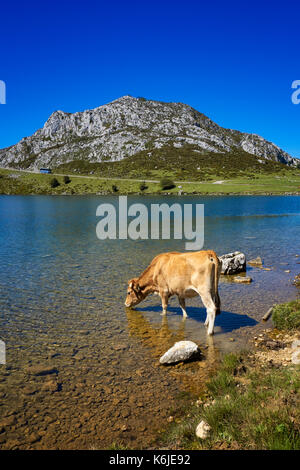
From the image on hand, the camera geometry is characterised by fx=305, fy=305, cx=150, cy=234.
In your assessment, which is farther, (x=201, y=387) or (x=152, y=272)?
(x=152, y=272)

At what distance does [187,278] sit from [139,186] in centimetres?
12318

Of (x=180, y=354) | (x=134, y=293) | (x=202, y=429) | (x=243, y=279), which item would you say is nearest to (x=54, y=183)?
(x=243, y=279)

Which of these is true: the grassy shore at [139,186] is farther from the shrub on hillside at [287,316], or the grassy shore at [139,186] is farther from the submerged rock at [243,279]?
the shrub on hillside at [287,316]

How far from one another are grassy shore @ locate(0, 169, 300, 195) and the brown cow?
108m

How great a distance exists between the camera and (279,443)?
4.55m

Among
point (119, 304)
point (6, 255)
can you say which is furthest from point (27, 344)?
point (6, 255)

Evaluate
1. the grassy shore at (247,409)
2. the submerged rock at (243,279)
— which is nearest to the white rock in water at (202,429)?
the grassy shore at (247,409)

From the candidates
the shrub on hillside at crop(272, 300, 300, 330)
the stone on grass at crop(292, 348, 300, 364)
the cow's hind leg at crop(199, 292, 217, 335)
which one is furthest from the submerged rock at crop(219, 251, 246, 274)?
the stone on grass at crop(292, 348, 300, 364)

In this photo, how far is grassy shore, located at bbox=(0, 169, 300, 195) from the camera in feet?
402

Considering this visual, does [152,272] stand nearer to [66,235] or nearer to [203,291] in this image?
[203,291]

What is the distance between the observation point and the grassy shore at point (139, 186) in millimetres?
122463

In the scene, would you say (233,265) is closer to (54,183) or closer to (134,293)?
(134,293)

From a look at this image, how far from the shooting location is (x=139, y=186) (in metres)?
132

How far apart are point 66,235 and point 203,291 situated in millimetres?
28691
